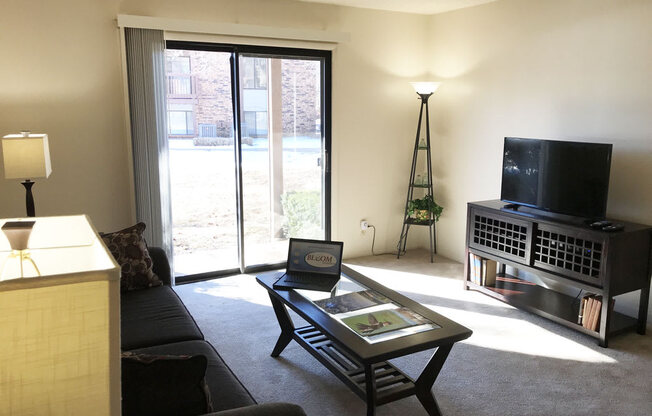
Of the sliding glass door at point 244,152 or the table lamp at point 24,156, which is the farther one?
the sliding glass door at point 244,152

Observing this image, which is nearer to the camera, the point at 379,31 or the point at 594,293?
the point at 594,293

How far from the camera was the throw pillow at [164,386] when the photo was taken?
157 centimetres

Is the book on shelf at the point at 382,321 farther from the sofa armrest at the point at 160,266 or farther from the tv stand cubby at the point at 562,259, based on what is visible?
the tv stand cubby at the point at 562,259

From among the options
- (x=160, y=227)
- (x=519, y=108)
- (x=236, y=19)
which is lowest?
(x=160, y=227)

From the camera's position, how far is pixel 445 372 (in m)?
3.13

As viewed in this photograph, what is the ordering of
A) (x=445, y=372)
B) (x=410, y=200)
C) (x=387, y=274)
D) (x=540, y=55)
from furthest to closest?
(x=410, y=200) → (x=387, y=274) → (x=540, y=55) → (x=445, y=372)

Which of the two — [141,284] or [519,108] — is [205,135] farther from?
[519,108]

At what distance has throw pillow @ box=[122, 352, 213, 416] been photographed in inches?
61.8

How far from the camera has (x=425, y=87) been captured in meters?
5.22

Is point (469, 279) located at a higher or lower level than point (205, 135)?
lower

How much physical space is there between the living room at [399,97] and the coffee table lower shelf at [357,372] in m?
0.16

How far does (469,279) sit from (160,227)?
105 inches

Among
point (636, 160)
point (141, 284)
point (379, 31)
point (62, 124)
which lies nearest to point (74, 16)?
point (62, 124)

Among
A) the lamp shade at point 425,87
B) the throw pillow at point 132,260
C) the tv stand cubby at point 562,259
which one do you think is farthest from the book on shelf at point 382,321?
the lamp shade at point 425,87
